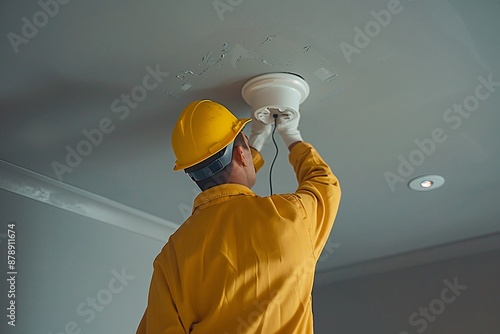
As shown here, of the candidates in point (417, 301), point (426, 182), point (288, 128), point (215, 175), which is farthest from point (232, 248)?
point (417, 301)

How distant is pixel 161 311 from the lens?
112 centimetres

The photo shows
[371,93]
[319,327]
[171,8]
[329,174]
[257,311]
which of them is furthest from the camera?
[319,327]

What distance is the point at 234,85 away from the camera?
57.4 inches

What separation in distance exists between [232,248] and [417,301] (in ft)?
7.98

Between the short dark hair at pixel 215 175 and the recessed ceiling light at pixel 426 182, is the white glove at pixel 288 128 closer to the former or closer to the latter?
the short dark hair at pixel 215 175

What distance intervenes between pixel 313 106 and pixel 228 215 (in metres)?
0.58

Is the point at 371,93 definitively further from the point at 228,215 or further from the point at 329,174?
the point at 228,215

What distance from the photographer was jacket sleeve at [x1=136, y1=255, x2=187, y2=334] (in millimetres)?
1088

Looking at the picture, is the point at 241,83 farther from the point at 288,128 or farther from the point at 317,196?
the point at 317,196

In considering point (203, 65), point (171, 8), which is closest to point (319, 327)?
point (203, 65)

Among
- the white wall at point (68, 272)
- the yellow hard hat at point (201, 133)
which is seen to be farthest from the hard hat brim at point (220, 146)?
the white wall at point (68, 272)

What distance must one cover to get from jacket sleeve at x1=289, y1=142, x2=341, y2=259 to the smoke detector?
0.14m

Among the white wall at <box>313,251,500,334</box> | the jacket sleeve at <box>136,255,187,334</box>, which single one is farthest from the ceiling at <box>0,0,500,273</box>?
the white wall at <box>313,251,500,334</box>

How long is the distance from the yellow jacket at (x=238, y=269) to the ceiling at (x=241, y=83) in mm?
390
